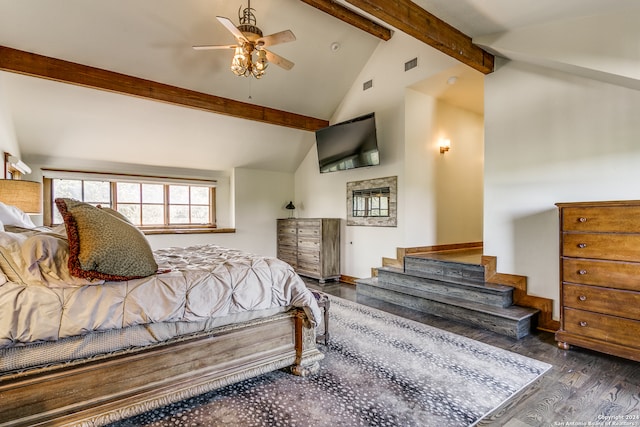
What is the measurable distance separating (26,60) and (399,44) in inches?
184

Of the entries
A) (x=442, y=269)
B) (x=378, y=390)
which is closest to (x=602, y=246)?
(x=442, y=269)

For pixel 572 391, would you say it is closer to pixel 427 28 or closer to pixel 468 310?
pixel 468 310

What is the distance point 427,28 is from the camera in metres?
2.90

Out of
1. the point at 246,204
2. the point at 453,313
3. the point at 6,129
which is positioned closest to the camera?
the point at 453,313

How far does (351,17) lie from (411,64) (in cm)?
107

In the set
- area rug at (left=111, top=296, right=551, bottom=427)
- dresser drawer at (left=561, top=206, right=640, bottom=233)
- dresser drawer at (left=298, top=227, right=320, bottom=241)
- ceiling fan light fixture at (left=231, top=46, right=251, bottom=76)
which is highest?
ceiling fan light fixture at (left=231, top=46, right=251, bottom=76)

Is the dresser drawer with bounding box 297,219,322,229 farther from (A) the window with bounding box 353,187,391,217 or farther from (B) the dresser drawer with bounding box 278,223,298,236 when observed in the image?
(A) the window with bounding box 353,187,391,217

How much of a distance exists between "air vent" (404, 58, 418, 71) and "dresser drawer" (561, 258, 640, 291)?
10.5 feet

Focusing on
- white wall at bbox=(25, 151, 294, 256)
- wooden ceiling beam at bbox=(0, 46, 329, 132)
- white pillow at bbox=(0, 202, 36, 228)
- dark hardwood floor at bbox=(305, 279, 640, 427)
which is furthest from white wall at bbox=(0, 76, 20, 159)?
dark hardwood floor at bbox=(305, 279, 640, 427)

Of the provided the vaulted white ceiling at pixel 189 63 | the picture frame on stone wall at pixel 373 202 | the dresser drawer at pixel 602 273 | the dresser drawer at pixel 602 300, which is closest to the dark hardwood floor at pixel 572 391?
the dresser drawer at pixel 602 300

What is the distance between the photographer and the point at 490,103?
3.78 m

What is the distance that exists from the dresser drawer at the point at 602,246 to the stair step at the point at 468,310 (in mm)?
828

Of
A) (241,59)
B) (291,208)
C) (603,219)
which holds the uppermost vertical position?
(241,59)

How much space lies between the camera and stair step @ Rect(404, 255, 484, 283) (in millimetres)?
3932
